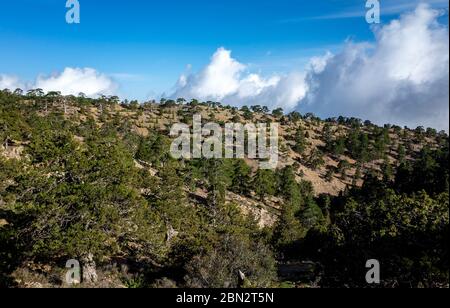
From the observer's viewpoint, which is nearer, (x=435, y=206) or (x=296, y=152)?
(x=435, y=206)

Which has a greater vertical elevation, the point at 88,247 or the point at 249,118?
the point at 249,118

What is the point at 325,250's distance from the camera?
27719mm

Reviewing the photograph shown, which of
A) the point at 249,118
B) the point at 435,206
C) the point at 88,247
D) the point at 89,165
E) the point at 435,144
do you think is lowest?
the point at 88,247

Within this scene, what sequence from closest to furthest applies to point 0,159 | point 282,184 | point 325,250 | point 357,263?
point 357,263 → point 325,250 → point 0,159 → point 282,184

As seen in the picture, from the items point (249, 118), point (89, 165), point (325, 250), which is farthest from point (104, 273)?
point (249, 118)

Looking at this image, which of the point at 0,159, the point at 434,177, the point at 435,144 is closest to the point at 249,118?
the point at 435,144

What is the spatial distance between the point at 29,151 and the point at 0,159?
40.3 feet

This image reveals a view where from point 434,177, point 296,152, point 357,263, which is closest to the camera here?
point 357,263

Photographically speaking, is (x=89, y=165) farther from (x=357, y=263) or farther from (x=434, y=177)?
(x=434, y=177)

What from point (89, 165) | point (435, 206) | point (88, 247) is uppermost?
point (89, 165)

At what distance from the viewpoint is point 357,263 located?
24.2 meters

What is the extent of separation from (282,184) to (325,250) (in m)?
68.2

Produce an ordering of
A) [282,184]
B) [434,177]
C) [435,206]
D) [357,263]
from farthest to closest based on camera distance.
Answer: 1. [282,184]
2. [434,177]
3. [435,206]
4. [357,263]

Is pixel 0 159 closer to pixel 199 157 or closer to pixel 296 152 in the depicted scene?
pixel 199 157
